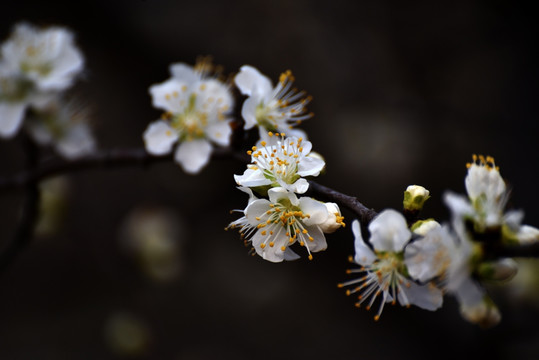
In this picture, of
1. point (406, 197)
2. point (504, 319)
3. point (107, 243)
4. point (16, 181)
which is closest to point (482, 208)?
point (406, 197)

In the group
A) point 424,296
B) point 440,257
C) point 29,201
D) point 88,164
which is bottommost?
point 29,201

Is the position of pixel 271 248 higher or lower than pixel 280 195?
lower

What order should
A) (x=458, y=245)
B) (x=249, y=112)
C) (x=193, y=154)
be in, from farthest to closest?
(x=193, y=154)
(x=249, y=112)
(x=458, y=245)

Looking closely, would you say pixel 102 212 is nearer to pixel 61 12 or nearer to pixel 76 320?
pixel 76 320

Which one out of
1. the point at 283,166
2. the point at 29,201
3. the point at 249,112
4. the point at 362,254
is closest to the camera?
the point at 362,254

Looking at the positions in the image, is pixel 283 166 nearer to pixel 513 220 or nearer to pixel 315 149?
pixel 513 220

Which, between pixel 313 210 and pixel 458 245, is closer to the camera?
pixel 458 245

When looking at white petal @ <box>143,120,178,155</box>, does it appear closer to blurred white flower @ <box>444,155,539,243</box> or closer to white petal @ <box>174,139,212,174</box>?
white petal @ <box>174,139,212,174</box>

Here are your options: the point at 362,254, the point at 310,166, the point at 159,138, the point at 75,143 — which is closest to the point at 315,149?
the point at 75,143
